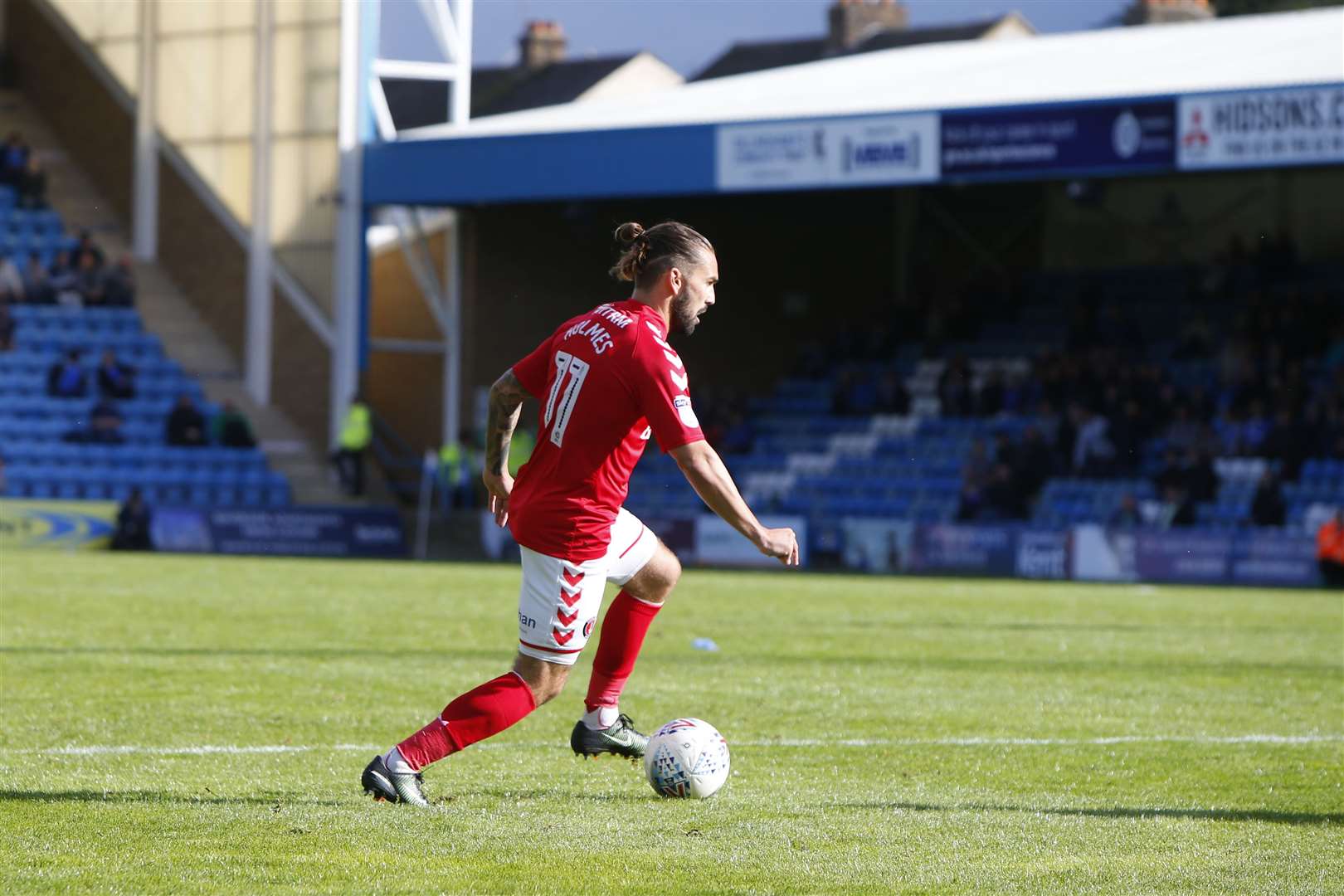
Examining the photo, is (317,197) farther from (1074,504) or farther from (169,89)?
(1074,504)

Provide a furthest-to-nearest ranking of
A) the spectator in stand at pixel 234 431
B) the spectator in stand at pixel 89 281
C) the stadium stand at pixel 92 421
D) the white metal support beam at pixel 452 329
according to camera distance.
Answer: the white metal support beam at pixel 452 329 → the spectator in stand at pixel 89 281 → the spectator in stand at pixel 234 431 → the stadium stand at pixel 92 421

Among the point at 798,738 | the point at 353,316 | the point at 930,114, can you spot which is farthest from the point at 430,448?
the point at 798,738

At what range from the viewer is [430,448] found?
32938mm

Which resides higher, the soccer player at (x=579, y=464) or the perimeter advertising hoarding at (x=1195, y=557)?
the soccer player at (x=579, y=464)

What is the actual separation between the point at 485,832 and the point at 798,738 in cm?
275

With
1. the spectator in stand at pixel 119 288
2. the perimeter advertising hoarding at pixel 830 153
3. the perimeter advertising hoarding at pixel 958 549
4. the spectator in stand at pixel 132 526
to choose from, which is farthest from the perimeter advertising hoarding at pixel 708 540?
the spectator in stand at pixel 119 288

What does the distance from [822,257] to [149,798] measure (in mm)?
30804

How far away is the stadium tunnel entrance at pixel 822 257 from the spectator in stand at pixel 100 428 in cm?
455

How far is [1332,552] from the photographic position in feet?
72.8

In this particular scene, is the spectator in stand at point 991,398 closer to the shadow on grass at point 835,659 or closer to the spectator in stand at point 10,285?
the spectator in stand at point 10,285

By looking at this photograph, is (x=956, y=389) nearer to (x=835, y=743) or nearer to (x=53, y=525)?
(x=53, y=525)

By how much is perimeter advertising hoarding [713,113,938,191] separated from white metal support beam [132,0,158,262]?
1187 centimetres

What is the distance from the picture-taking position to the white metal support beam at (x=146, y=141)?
3312 cm

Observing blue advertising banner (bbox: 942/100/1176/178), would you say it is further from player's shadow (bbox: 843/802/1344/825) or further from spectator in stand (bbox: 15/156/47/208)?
player's shadow (bbox: 843/802/1344/825)
